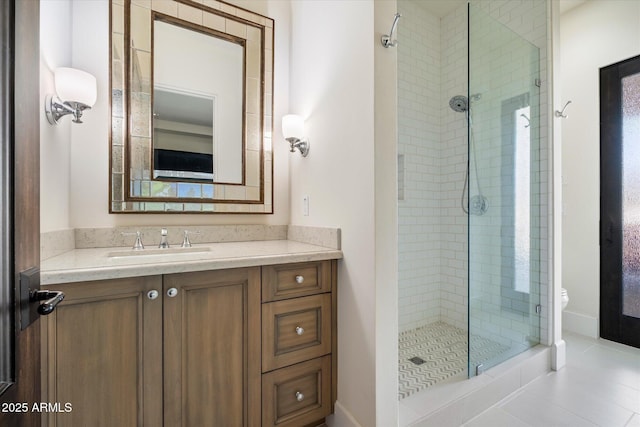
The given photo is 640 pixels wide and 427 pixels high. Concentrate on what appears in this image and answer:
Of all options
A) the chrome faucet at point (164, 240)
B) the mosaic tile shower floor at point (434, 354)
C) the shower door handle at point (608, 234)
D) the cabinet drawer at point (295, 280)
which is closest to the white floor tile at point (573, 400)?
the mosaic tile shower floor at point (434, 354)

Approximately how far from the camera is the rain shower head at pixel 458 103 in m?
2.60

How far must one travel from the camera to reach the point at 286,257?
139 centimetres

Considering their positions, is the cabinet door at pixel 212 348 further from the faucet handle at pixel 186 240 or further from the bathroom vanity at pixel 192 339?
the faucet handle at pixel 186 240

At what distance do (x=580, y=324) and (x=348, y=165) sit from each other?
9.15ft

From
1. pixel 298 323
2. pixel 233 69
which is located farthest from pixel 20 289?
pixel 233 69

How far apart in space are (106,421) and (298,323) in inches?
32.0

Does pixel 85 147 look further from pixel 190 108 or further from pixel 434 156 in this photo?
pixel 434 156

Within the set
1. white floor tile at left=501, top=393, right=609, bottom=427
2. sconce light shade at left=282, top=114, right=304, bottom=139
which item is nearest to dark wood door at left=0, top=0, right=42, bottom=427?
sconce light shade at left=282, top=114, right=304, bottom=139

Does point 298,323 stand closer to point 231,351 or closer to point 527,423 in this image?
point 231,351

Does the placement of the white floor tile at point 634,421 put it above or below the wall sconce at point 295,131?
below

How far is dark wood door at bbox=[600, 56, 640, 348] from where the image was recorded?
233cm

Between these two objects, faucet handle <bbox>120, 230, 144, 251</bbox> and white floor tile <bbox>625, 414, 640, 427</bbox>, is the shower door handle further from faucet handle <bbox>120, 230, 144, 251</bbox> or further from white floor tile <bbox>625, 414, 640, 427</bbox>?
faucet handle <bbox>120, 230, 144, 251</bbox>

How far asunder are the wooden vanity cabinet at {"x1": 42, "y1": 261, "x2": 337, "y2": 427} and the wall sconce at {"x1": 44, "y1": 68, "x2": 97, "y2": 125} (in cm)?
87

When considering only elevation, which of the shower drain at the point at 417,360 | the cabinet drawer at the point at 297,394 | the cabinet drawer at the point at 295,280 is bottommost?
the shower drain at the point at 417,360
